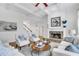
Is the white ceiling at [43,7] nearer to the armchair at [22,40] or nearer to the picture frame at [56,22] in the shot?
the picture frame at [56,22]

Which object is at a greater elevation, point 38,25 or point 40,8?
point 40,8

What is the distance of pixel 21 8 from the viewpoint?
2.01m

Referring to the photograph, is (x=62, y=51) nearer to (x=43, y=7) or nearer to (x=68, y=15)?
(x=68, y=15)

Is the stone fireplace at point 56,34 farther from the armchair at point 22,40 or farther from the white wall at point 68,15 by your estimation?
the armchair at point 22,40

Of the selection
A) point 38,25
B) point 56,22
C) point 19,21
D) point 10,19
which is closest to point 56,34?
point 56,22

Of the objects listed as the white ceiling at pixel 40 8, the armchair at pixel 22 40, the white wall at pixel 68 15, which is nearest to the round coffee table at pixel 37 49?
the armchair at pixel 22 40

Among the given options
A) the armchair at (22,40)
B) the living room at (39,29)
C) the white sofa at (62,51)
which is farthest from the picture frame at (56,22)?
the armchair at (22,40)

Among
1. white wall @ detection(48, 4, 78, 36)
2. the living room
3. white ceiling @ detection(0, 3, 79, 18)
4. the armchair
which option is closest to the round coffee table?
the living room

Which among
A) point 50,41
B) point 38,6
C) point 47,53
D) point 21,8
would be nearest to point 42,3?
point 38,6

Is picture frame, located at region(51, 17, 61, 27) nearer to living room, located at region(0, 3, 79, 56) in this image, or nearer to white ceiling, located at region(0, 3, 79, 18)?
living room, located at region(0, 3, 79, 56)

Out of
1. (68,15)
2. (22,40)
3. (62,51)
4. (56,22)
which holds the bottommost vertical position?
(62,51)

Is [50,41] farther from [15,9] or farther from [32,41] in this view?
[15,9]

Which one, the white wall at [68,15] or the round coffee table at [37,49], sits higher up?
the white wall at [68,15]

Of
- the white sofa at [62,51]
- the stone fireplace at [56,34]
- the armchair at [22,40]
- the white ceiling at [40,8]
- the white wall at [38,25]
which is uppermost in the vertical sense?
the white ceiling at [40,8]
